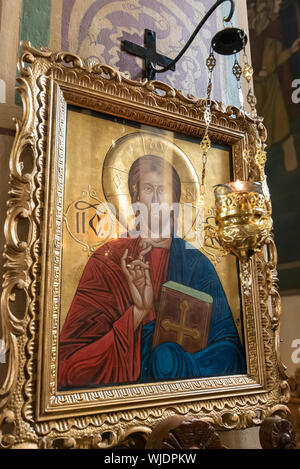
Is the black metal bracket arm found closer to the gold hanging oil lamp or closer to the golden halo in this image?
the golden halo

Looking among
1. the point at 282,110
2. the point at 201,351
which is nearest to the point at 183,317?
the point at 201,351

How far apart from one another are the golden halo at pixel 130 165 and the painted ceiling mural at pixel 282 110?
1709mm

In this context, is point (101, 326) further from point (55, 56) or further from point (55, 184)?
point (55, 56)

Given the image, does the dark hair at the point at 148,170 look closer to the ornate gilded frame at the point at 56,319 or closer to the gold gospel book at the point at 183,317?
the ornate gilded frame at the point at 56,319

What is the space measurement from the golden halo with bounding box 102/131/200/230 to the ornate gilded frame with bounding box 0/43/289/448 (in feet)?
0.29

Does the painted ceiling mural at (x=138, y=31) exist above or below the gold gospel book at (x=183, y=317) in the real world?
above

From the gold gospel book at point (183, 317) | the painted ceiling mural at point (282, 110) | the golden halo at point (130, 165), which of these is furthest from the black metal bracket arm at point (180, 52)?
the painted ceiling mural at point (282, 110)

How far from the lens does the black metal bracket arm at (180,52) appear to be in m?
1.53

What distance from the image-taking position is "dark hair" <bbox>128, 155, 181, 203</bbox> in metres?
1.57

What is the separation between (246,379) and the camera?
1.62 m

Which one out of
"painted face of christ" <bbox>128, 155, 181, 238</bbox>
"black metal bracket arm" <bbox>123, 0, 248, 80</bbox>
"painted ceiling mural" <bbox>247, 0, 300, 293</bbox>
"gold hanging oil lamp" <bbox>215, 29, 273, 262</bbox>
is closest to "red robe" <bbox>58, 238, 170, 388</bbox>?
"painted face of christ" <bbox>128, 155, 181, 238</bbox>

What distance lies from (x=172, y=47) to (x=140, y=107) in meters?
0.58

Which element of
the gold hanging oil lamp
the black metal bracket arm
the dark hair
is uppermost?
the black metal bracket arm
